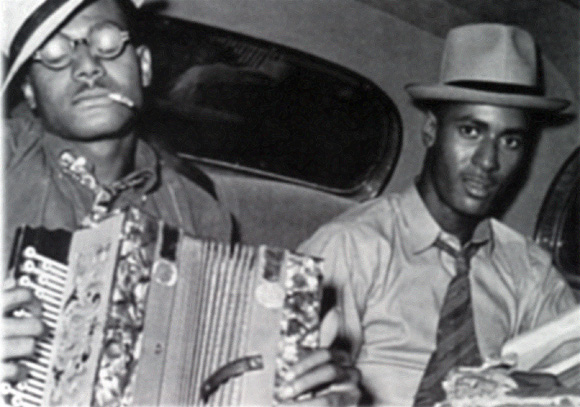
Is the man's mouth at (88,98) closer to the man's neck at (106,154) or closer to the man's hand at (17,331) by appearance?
the man's neck at (106,154)

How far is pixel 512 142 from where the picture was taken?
2352 mm

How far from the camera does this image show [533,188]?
2.62 metres

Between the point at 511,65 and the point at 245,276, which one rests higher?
the point at 511,65

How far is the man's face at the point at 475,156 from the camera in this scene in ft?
7.54

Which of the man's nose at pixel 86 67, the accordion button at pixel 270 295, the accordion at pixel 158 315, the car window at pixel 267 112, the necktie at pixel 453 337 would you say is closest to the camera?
the accordion at pixel 158 315

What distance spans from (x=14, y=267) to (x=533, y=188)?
4.97ft

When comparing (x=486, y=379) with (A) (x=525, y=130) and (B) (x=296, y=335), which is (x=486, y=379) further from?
(A) (x=525, y=130)

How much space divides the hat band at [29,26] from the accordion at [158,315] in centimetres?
57

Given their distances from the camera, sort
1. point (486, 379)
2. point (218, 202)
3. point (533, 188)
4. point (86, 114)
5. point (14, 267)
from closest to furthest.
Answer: point (14, 267), point (486, 379), point (86, 114), point (218, 202), point (533, 188)

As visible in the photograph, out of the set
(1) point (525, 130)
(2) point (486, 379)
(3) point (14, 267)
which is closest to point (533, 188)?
(1) point (525, 130)

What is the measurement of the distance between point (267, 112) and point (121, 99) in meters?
0.46

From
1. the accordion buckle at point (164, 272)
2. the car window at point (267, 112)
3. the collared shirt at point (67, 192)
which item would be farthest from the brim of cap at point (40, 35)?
the accordion buckle at point (164, 272)

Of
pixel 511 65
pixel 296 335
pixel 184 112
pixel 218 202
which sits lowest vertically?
pixel 296 335

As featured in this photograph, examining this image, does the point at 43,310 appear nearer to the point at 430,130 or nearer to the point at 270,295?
the point at 270,295
